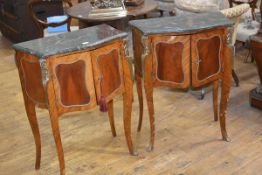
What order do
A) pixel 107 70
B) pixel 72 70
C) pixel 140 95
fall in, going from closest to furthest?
pixel 72 70, pixel 107 70, pixel 140 95

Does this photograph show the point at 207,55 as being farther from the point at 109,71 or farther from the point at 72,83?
the point at 72,83

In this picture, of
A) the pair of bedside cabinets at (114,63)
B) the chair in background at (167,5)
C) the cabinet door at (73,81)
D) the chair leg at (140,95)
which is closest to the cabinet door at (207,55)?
the pair of bedside cabinets at (114,63)

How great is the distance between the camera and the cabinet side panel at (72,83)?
7.89ft

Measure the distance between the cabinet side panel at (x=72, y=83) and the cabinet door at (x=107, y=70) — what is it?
0.29 feet

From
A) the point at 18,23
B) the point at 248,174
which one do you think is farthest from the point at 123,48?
the point at 18,23

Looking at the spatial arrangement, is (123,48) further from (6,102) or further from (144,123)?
(6,102)

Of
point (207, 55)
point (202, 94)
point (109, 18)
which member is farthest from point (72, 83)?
point (202, 94)

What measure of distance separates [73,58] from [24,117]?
4.77ft

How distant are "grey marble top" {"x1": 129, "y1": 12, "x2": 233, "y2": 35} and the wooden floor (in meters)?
0.96

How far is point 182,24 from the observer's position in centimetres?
269

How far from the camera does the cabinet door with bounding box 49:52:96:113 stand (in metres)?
2.38

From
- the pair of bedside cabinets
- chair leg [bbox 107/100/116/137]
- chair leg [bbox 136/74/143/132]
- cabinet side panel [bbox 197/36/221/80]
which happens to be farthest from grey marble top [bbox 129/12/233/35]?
chair leg [bbox 107/100/116/137]

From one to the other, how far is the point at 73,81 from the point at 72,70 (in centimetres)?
7

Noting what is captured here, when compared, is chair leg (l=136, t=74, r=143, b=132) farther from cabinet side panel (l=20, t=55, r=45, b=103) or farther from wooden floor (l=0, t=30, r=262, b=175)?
cabinet side panel (l=20, t=55, r=45, b=103)
